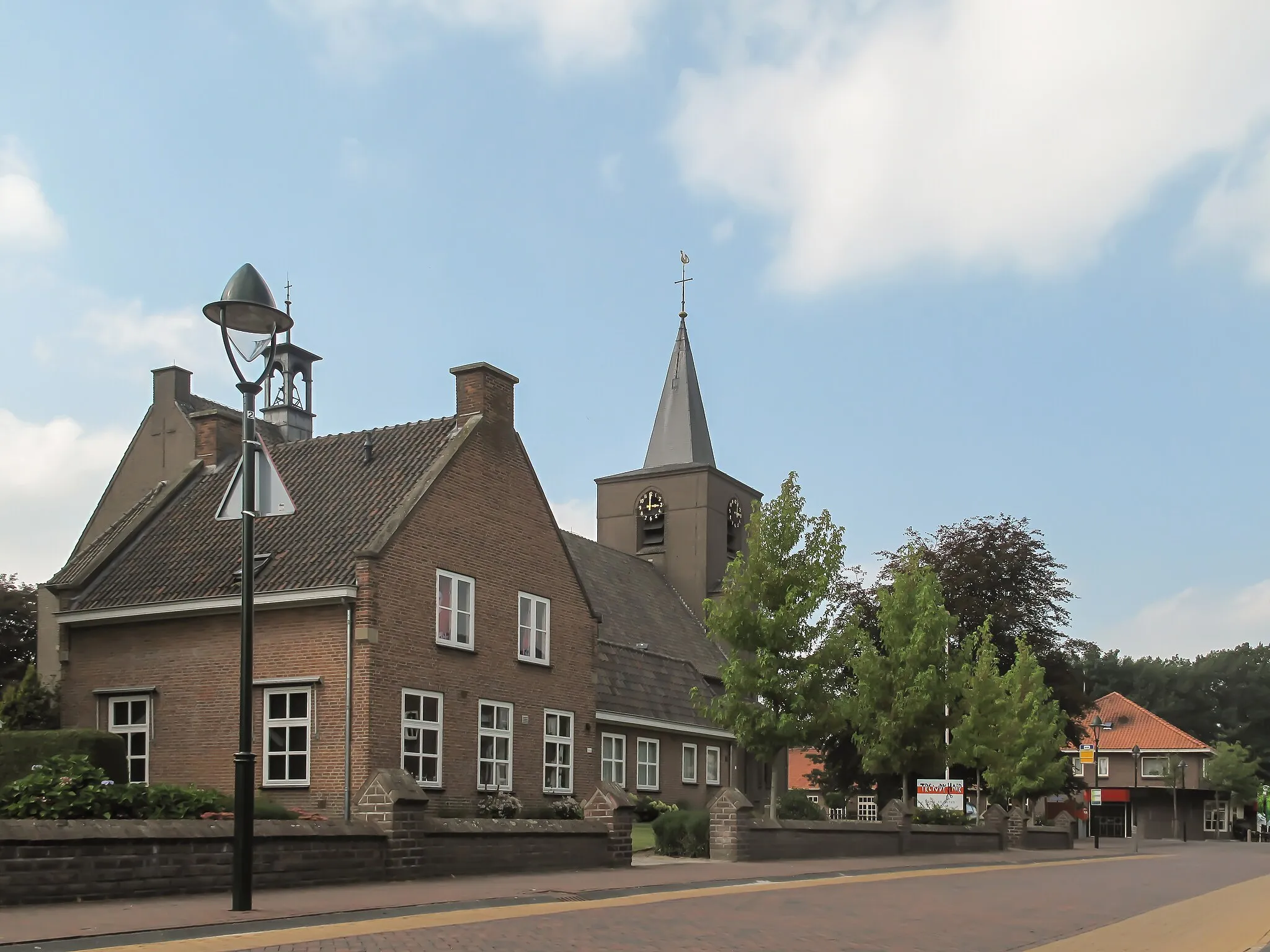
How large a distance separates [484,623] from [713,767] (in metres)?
16.8

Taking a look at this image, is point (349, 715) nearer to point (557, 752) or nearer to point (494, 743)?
point (494, 743)

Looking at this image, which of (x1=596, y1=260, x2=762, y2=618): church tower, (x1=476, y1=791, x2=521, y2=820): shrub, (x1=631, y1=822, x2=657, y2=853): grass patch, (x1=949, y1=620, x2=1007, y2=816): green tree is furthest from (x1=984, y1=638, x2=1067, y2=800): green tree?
(x1=476, y1=791, x2=521, y2=820): shrub

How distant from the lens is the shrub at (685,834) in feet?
84.8

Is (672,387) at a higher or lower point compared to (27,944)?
higher

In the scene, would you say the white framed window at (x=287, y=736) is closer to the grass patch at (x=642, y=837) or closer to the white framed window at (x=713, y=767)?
the grass patch at (x=642, y=837)

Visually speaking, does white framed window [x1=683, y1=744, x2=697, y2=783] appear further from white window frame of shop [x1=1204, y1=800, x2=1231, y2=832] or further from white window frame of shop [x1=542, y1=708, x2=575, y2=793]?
white window frame of shop [x1=1204, y1=800, x2=1231, y2=832]

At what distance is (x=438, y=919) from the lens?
13484mm

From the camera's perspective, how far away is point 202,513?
3039cm

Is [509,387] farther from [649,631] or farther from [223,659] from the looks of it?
[649,631]

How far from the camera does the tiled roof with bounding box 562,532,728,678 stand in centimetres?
4450

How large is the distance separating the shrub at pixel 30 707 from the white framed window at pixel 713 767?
20.9 m

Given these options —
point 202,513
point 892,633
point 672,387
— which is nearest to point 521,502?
point 202,513

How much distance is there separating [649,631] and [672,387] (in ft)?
46.9

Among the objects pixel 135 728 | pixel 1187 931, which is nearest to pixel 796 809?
pixel 135 728
